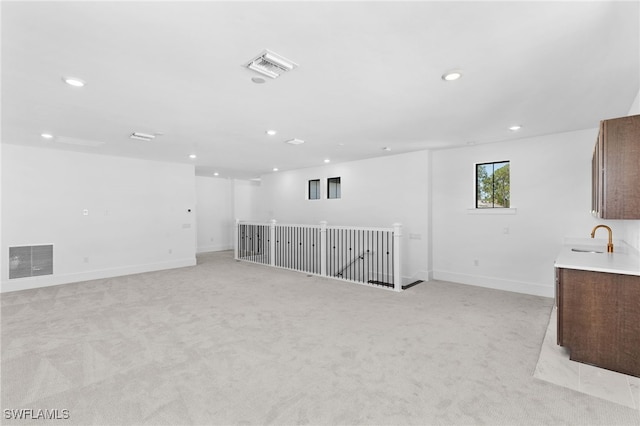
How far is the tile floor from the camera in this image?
2248mm

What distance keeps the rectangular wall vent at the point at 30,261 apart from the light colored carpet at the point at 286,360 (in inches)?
Answer: 28.7

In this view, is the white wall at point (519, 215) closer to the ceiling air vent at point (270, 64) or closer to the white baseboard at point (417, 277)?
the white baseboard at point (417, 277)

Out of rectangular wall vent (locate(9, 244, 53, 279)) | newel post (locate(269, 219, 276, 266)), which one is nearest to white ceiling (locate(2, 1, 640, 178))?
rectangular wall vent (locate(9, 244, 53, 279))

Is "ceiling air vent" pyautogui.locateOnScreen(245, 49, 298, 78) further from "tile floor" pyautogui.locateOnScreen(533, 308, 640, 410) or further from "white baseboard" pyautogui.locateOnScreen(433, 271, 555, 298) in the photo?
"white baseboard" pyautogui.locateOnScreen(433, 271, 555, 298)

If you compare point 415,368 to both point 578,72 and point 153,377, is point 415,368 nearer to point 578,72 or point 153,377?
point 153,377

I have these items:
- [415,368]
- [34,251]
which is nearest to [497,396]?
[415,368]

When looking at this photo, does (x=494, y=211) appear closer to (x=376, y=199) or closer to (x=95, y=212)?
(x=376, y=199)

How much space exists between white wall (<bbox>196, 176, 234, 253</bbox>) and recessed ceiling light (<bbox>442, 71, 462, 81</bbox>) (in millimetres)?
9149

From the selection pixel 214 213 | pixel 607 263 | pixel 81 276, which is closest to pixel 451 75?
pixel 607 263

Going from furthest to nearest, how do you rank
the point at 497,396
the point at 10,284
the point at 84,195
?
the point at 84,195
the point at 10,284
the point at 497,396

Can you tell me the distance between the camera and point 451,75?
266cm

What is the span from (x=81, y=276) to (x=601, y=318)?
810 centimetres

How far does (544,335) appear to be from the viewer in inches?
132

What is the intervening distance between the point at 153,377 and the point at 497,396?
2.76m
